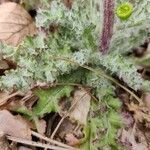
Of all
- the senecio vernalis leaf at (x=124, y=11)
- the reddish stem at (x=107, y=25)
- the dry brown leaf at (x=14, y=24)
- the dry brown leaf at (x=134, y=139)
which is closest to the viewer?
the senecio vernalis leaf at (x=124, y=11)

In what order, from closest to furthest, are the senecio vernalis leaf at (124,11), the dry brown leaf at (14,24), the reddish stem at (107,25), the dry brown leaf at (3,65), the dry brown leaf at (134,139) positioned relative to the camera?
the senecio vernalis leaf at (124,11) → the reddish stem at (107,25) → the dry brown leaf at (134,139) → the dry brown leaf at (3,65) → the dry brown leaf at (14,24)

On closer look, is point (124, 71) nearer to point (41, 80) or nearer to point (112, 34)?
point (112, 34)

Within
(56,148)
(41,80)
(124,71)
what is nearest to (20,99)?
(41,80)

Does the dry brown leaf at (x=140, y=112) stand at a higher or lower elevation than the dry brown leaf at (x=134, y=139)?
higher

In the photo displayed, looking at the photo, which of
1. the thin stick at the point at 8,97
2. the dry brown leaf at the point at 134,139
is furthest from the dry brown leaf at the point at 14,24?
the dry brown leaf at the point at 134,139

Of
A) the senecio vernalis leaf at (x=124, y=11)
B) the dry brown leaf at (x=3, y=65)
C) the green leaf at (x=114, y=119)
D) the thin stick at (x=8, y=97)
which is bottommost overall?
the green leaf at (x=114, y=119)

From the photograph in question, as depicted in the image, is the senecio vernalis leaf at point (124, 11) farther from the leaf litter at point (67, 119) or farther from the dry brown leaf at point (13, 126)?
the dry brown leaf at point (13, 126)
